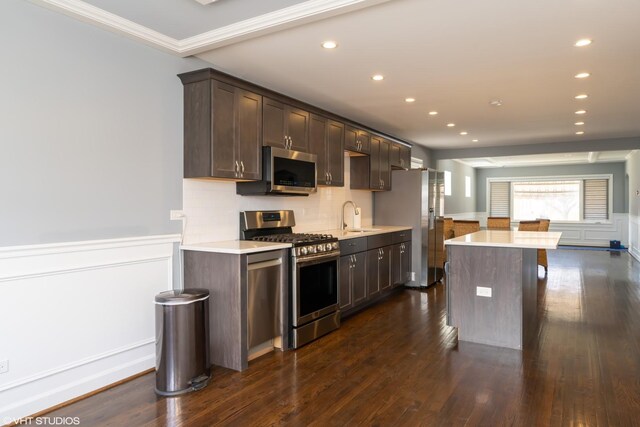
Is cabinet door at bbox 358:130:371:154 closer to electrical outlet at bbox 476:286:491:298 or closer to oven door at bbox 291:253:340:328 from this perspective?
oven door at bbox 291:253:340:328

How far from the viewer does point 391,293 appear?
589 centimetres

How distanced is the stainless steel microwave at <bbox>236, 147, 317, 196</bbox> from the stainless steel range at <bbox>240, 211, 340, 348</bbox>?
0.33 m

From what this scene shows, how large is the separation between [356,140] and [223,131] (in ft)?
8.09

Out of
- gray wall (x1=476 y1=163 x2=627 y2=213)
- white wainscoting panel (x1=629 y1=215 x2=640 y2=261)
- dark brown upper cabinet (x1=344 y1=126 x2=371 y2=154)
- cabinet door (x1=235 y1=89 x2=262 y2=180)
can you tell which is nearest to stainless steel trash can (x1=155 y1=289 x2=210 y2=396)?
cabinet door (x1=235 y1=89 x2=262 y2=180)

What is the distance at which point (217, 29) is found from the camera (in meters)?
2.97

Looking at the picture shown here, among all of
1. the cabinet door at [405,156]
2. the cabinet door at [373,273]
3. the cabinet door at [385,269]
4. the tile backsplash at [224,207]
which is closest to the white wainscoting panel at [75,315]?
the tile backsplash at [224,207]

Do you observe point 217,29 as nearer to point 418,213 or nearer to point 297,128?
point 297,128

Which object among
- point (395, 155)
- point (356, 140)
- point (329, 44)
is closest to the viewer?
point (329, 44)

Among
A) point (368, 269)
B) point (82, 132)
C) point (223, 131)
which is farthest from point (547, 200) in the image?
point (82, 132)

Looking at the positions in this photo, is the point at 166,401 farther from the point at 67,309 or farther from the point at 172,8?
the point at 172,8

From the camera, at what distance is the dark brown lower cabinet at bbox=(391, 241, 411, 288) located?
574cm

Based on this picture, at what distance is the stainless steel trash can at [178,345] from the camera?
2773 mm

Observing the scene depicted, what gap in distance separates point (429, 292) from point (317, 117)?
3.06 m

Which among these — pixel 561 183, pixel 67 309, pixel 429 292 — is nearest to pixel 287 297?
pixel 67 309
